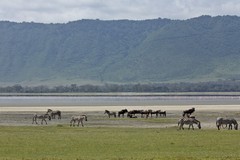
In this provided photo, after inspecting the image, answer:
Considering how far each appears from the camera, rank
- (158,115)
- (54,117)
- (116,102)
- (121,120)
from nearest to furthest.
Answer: (121,120), (54,117), (158,115), (116,102)

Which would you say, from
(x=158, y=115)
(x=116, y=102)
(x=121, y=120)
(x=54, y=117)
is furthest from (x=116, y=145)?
(x=116, y=102)

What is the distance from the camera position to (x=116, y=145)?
29.0 m

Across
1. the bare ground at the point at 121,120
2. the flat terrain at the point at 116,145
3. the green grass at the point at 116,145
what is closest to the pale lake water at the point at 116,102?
the bare ground at the point at 121,120

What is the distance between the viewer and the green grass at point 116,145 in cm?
2491

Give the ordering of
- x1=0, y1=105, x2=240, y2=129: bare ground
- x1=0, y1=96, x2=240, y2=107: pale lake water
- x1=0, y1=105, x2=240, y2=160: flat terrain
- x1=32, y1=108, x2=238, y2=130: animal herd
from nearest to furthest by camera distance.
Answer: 1. x1=0, y1=105, x2=240, y2=160: flat terrain
2. x1=32, y1=108, x2=238, y2=130: animal herd
3. x1=0, y1=105, x2=240, y2=129: bare ground
4. x1=0, y1=96, x2=240, y2=107: pale lake water

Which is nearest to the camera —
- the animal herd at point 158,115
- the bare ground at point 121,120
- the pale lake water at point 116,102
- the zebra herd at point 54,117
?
the animal herd at point 158,115

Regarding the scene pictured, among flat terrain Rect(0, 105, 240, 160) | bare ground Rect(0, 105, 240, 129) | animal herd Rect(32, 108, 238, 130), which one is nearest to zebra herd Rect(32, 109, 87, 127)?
animal herd Rect(32, 108, 238, 130)

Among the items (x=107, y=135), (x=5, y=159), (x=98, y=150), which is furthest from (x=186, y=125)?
(x=5, y=159)

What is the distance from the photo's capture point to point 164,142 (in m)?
30.2

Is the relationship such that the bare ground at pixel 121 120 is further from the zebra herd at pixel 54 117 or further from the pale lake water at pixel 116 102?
the pale lake water at pixel 116 102

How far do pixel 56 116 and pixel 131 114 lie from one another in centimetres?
690

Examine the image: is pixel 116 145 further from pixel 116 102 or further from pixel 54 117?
pixel 116 102

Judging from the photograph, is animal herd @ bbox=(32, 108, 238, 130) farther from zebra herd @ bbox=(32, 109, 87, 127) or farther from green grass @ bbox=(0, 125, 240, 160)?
green grass @ bbox=(0, 125, 240, 160)

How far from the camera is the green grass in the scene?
2491 cm
